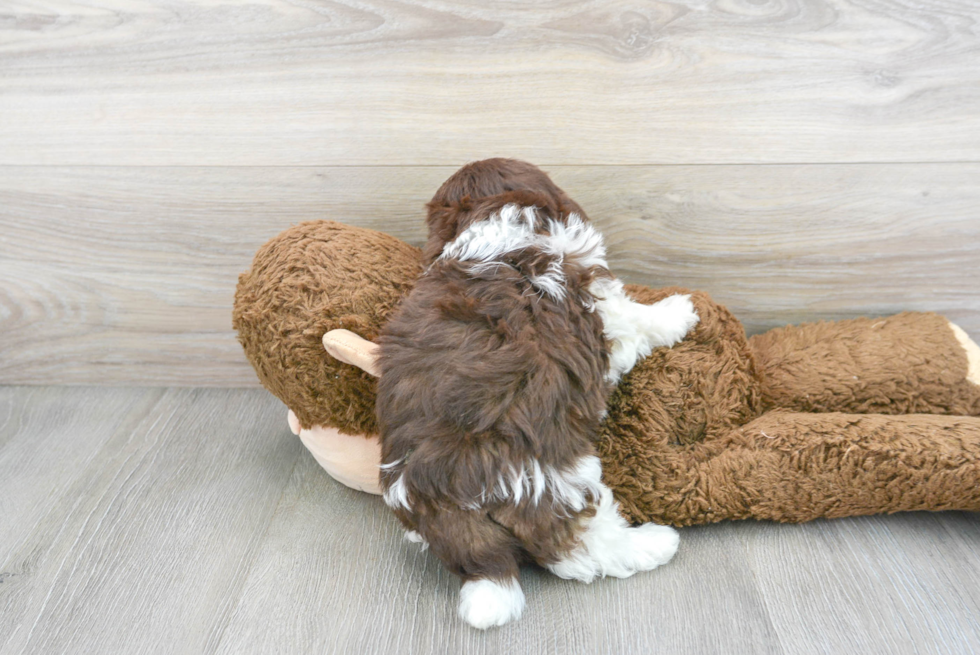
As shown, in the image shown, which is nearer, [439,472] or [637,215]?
[439,472]

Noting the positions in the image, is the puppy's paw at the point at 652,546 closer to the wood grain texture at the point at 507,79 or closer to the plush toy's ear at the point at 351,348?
the plush toy's ear at the point at 351,348

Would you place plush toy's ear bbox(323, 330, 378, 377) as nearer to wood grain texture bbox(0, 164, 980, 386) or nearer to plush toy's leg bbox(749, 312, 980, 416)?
wood grain texture bbox(0, 164, 980, 386)

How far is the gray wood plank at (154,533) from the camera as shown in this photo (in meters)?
0.88

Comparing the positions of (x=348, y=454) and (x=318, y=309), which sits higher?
(x=318, y=309)

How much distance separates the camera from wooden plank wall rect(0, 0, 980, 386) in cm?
106

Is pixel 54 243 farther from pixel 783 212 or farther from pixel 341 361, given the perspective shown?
pixel 783 212

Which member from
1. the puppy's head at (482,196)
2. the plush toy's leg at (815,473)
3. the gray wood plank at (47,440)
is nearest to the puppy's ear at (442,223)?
the puppy's head at (482,196)

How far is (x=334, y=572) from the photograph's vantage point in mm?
938

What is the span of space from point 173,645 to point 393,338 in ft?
1.55

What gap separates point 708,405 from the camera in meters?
0.98

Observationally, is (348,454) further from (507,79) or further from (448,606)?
(507,79)

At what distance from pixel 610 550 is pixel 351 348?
43 centimetres

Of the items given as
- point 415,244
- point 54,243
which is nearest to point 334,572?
point 415,244

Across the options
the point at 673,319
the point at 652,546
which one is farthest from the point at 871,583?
the point at 673,319
